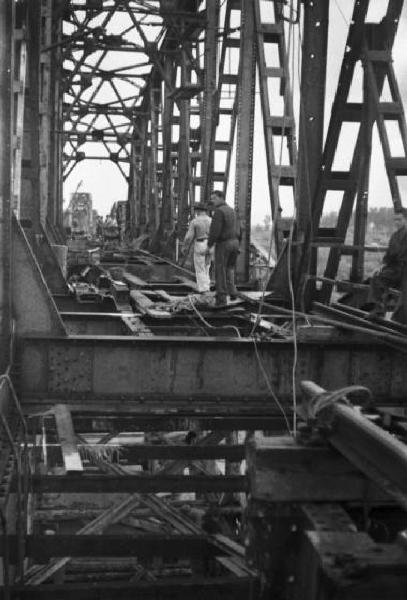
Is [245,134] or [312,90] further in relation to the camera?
[245,134]

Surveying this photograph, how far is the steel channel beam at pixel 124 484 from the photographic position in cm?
→ 600

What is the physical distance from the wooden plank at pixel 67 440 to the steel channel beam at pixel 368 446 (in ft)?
6.06

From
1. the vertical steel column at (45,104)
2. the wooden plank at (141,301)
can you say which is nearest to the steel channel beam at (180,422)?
the wooden plank at (141,301)

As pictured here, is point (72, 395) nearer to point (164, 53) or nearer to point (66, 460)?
point (66, 460)

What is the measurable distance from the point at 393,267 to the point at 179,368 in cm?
262

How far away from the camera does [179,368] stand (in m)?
6.75

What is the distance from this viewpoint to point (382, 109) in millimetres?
8492

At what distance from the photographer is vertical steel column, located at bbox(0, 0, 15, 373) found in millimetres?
5961

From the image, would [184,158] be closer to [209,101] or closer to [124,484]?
[209,101]

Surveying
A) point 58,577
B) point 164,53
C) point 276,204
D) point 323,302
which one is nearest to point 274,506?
point 323,302

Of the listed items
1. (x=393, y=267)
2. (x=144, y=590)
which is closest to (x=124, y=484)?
(x=144, y=590)

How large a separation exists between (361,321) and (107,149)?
3579 centimetres

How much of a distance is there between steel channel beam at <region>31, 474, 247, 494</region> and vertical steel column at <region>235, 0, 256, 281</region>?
7.17 metres

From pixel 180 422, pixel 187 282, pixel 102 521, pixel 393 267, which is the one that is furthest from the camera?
pixel 187 282
